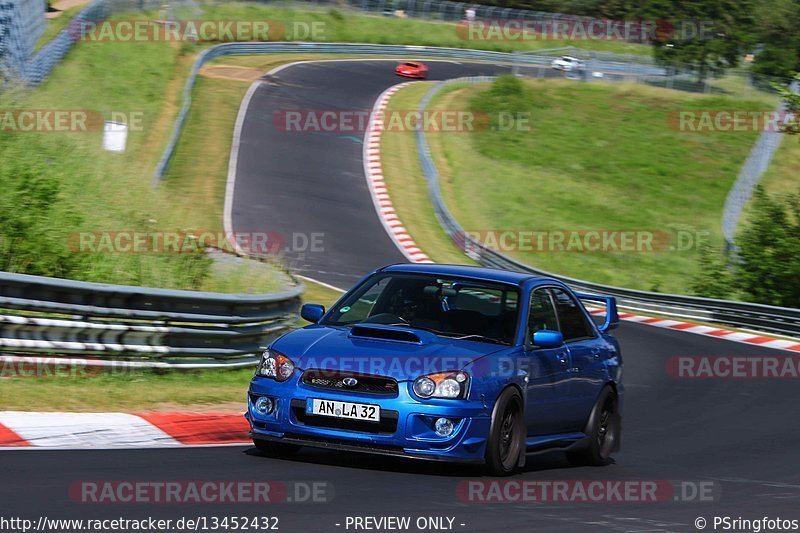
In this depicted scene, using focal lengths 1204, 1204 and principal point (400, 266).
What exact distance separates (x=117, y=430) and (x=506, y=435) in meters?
2.92

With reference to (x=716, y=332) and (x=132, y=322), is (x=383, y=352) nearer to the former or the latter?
(x=132, y=322)

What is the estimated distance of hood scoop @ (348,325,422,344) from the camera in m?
8.38

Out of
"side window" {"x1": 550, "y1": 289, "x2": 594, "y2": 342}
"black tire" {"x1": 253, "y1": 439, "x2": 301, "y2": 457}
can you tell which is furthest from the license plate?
"side window" {"x1": 550, "y1": 289, "x2": 594, "y2": 342}

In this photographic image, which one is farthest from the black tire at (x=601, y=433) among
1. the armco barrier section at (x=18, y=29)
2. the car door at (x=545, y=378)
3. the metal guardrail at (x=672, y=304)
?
the armco barrier section at (x=18, y=29)

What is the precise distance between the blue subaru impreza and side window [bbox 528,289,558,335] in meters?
0.01

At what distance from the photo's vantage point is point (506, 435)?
837 centimetres

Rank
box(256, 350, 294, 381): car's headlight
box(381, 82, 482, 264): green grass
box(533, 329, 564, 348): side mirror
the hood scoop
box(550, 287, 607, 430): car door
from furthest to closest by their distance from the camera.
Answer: box(381, 82, 482, 264): green grass → box(550, 287, 607, 430): car door → box(533, 329, 564, 348): side mirror → the hood scoop → box(256, 350, 294, 381): car's headlight

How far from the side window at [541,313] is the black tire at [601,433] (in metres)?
0.92

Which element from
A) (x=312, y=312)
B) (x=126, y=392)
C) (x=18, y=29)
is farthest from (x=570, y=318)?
(x=18, y=29)

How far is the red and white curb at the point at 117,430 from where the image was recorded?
8.43 m

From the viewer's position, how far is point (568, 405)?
30.7ft

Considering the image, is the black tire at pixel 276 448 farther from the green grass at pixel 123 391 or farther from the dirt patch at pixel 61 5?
the dirt patch at pixel 61 5

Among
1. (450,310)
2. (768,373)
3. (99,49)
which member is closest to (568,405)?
(450,310)

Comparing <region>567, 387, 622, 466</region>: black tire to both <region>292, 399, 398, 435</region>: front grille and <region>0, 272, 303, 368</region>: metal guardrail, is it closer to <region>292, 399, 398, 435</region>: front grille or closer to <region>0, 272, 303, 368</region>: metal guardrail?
<region>292, 399, 398, 435</region>: front grille
